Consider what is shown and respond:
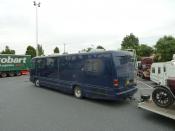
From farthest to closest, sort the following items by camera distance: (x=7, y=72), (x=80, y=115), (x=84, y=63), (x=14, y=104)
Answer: (x=7, y=72) < (x=84, y=63) < (x=14, y=104) < (x=80, y=115)

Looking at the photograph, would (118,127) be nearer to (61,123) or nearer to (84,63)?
(61,123)

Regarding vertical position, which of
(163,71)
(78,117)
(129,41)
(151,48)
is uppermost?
(129,41)

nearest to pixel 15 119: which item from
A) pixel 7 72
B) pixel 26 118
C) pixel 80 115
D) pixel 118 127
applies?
pixel 26 118

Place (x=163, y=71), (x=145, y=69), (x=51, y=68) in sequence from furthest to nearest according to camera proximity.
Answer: (x=145, y=69)
(x=163, y=71)
(x=51, y=68)

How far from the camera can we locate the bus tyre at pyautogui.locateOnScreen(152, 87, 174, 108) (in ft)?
20.5

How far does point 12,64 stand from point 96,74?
67.3ft

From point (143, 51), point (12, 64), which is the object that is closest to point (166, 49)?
point (143, 51)

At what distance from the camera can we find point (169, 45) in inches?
1258

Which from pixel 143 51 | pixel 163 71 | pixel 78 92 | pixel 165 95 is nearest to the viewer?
pixel 165 95

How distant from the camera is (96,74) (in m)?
8.80

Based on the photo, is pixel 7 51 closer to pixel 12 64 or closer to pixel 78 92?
pixel 12 64

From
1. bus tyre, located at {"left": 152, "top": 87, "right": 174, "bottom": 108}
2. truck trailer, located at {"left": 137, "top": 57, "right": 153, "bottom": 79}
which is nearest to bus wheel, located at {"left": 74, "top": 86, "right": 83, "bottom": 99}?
bus tyre, located at {"left": 152, "top": 87, "right": 174, "bottom": 108}

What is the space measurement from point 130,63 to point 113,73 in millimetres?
1410

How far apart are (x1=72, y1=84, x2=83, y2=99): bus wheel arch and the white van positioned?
5.84 metres
